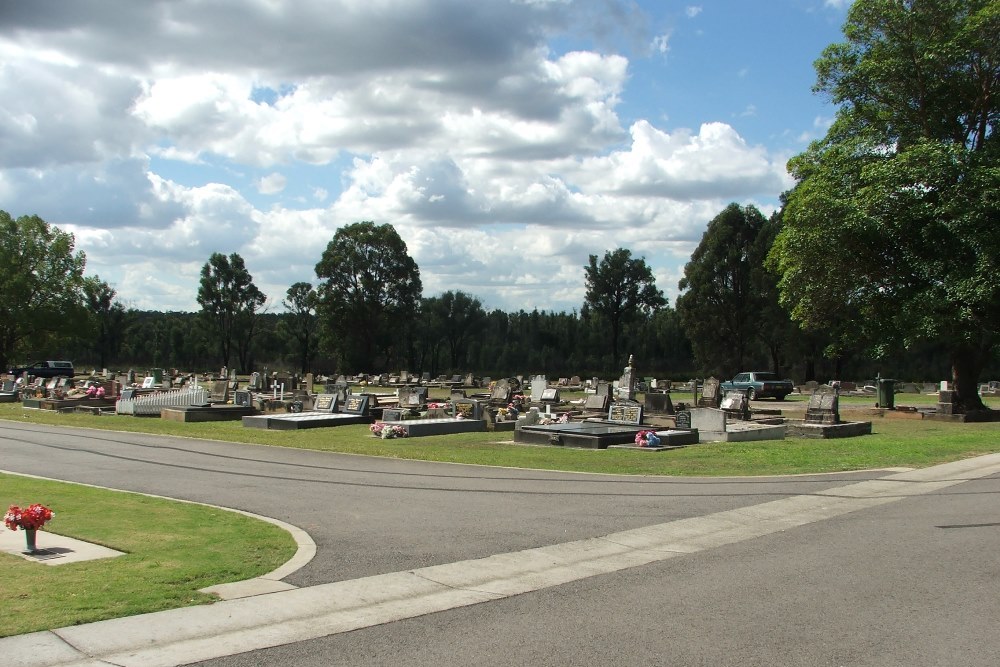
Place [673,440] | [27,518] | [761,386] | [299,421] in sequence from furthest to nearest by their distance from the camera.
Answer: [761,386] < [299,421] < [673,440] < [27,518]

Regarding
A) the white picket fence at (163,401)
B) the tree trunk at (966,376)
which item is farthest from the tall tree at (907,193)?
the white picket fence at (163,401)

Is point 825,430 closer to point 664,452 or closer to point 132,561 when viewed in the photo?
point 664,452

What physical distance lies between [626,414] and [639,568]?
15276mm

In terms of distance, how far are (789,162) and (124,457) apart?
26170mm

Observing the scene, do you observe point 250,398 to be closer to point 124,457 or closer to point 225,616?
point 124,457

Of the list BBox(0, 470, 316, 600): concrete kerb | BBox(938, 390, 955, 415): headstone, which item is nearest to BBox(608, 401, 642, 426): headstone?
BBox(938, 390, 955, 415): headstone

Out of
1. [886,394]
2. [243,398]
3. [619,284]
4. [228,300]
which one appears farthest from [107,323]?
[886,394]

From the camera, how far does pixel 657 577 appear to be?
25.2ft

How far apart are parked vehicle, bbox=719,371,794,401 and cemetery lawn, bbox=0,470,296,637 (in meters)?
38.3

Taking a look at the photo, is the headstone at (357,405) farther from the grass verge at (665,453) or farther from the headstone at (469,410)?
the headstone at (469,410)

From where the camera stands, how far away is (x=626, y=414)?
23188 mm

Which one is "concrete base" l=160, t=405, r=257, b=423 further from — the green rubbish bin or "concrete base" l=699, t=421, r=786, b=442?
the green rubbish bin

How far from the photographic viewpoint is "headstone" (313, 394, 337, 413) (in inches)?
1120

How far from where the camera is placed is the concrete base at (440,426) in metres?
23.3
